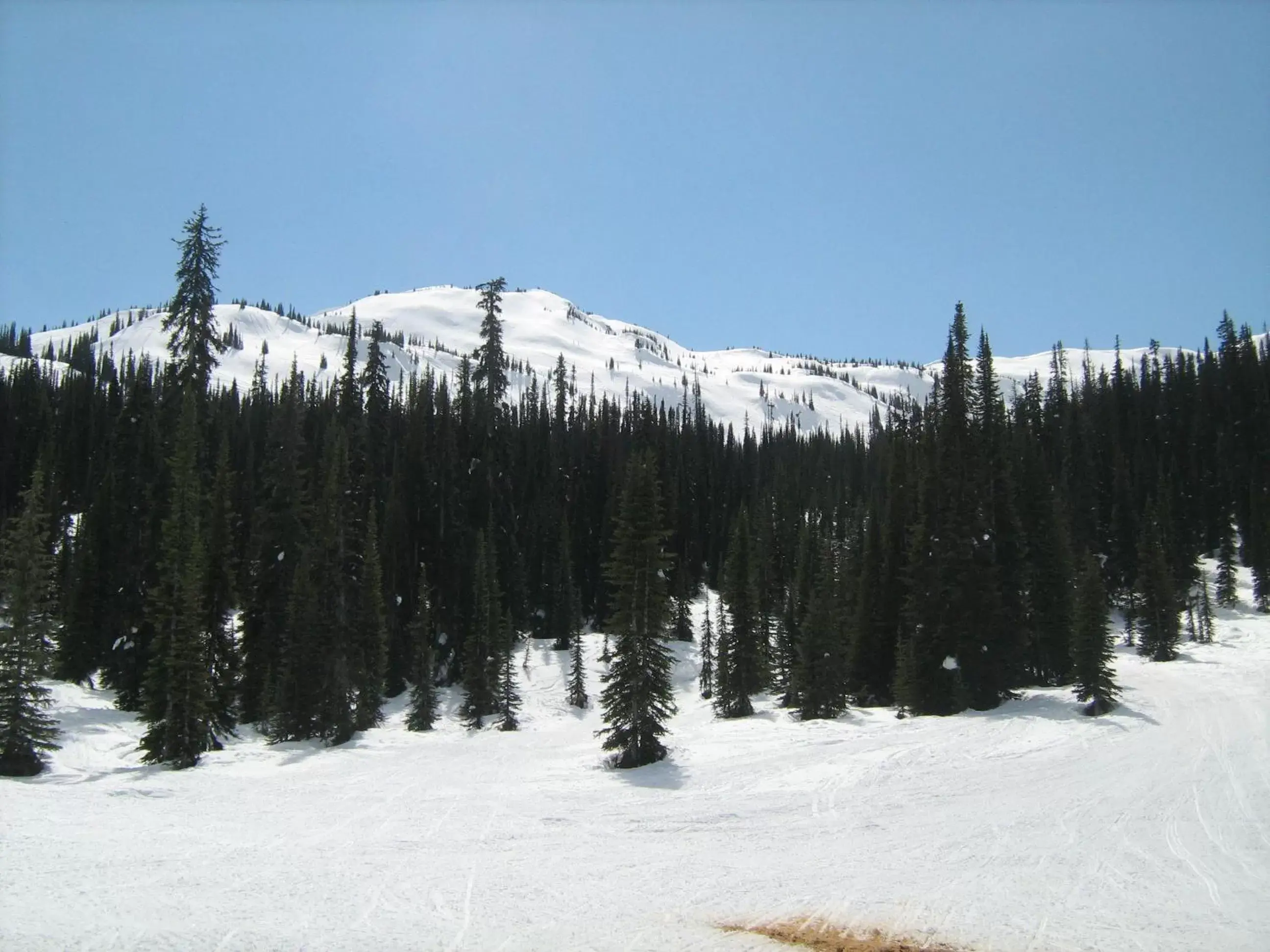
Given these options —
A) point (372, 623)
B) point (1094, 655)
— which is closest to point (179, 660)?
point (372, 623)

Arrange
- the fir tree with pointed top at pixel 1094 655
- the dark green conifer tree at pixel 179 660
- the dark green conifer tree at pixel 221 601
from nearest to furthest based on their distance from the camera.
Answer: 1. the dark green conifer tree at pixel 179 660
2. the fir tree with pointed top at pixel 1094 655
3. the dark green conifer tree at pixel 221 601

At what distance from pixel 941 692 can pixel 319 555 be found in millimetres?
27022

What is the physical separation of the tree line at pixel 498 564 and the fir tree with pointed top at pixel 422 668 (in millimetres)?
379

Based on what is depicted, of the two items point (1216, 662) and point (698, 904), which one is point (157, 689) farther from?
point (1216, 662)

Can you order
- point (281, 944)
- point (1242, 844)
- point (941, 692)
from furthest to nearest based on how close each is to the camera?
1. point (941, 692)
2. point (1242, 844)
3. point (281, 944)

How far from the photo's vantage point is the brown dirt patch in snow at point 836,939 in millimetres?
10875

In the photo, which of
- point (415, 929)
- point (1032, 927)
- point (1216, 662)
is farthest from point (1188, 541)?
point (415, 929)

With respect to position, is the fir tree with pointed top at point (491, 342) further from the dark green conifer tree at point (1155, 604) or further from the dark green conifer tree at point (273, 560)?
the dark green conifer tree at point (1155, 604)

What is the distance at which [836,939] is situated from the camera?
1120 cm

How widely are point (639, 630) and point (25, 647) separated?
1788 cm

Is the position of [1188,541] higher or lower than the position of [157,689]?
higher

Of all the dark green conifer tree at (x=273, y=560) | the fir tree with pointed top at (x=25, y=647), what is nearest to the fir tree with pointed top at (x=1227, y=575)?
the dark green conifer tree at (x=273, y=560)

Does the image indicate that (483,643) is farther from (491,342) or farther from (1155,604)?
(1155,604)

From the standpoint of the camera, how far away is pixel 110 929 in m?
10.5
